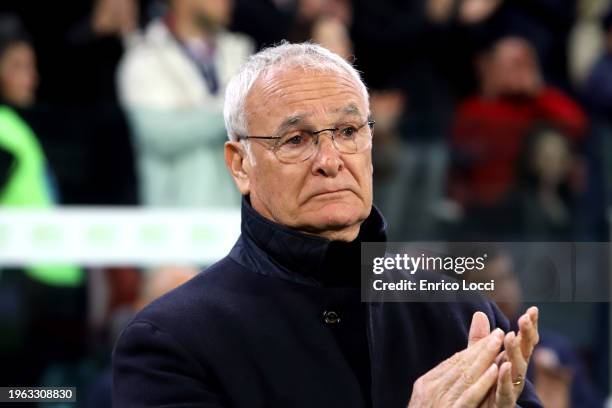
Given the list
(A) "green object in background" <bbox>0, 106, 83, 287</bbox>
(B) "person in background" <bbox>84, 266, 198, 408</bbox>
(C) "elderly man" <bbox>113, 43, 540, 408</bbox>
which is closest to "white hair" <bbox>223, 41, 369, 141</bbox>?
(C) "elderly man" <bbox>113, 43, 540, 408</bbox>

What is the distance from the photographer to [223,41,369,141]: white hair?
262 cm

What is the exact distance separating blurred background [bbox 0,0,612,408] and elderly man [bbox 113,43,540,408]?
77.3 inches

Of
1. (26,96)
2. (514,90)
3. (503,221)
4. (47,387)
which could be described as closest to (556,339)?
(503,221)

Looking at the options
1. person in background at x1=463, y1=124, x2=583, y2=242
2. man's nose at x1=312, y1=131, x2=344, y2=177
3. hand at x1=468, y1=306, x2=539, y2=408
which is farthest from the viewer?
person in background at x1=463, y1=124, x2=583, y2=242

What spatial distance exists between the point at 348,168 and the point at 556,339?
9.47ft

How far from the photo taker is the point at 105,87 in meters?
5.88

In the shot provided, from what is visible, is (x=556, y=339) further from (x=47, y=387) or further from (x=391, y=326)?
(x=391, y=326)

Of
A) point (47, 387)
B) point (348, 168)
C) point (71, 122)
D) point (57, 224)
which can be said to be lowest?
point (47, 387)

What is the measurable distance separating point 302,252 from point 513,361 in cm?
52

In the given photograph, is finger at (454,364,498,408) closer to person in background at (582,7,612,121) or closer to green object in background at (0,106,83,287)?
green object in background at (0,106,83,287)

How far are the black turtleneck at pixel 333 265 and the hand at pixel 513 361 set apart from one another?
34cm

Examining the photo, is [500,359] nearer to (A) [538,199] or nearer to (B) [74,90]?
(A) [538,199]

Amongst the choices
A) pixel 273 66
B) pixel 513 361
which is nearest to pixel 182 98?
pixel 273 66

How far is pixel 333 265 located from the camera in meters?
2.56
